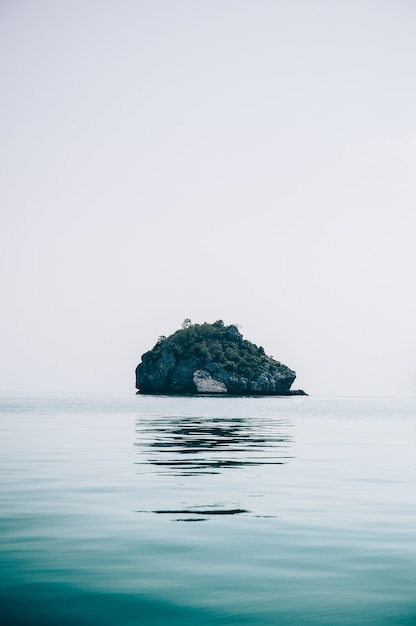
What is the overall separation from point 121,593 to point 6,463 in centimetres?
2023

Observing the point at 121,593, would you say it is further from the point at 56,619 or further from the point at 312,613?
the point at 312,613

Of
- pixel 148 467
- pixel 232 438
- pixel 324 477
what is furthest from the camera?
pixel 232 438

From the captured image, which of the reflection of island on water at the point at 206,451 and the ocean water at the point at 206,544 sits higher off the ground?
the reflection of island on water at the point at 206,451

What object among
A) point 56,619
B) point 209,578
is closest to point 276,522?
point 209,578

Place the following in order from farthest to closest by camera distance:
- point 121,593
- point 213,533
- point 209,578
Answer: point 213,533 → point 209,578 → point 121,593

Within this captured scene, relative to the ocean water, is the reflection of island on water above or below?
above

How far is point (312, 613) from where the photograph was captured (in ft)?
30.3

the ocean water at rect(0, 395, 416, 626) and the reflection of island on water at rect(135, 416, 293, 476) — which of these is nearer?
the ocean water at rect(0, 395, 416, 626)

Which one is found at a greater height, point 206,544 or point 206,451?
point 206,451

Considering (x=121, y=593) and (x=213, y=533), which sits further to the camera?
(x=213, y=533)

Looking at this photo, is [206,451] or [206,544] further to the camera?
[206,451]

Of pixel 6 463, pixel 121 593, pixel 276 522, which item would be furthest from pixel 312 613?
pixel 6 463

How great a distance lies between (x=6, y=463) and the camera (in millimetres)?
28672

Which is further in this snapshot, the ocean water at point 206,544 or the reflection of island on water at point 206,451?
the reflection of island on water at point 206,451
